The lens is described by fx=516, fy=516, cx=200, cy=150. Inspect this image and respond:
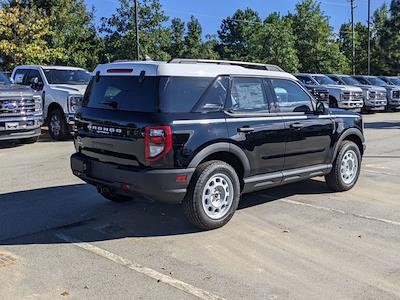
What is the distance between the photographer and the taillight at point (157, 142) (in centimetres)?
522

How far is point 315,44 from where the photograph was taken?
1644 inches

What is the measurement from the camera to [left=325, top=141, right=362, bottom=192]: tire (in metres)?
7.33

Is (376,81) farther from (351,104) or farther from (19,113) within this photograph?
(19,113)

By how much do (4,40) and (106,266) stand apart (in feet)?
73.0

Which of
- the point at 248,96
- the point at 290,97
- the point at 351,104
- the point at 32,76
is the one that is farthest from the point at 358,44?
the point at 248,96

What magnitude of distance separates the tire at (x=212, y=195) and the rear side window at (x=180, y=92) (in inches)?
26.9

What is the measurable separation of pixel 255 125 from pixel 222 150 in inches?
24.9

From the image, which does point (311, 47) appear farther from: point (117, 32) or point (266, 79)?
point (266, 79)

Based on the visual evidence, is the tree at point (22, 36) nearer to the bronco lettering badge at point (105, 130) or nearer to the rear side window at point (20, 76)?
the rear side window at point (20, 76)

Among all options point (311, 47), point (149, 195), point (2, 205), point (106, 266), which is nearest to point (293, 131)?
point (149, 195)

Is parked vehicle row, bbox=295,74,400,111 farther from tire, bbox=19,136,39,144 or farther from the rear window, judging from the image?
the rear window

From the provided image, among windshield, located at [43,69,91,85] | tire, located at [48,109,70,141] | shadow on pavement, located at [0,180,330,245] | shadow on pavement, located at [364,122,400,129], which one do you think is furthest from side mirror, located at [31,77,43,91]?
shadow on pavement, located at [364,122,400,129]

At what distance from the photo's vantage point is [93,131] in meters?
5.96

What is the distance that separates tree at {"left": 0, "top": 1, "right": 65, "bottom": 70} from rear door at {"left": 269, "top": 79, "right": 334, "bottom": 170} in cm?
2022
